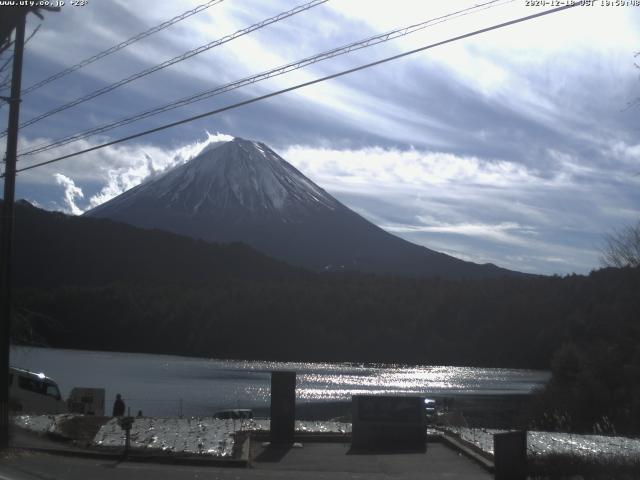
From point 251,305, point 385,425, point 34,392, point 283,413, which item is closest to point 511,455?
point 385,425

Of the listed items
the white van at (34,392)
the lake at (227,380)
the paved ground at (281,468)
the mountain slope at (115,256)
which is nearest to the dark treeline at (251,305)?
the mountain slope at (115,256)

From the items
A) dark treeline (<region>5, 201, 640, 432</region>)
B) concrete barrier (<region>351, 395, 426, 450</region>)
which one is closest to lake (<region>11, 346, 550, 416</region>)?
dark treeline (<region>5, 201, 640, 432</region>)

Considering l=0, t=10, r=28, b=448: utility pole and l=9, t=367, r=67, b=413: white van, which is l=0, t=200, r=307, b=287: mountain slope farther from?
l=0, t=10, r=28, b=448: utility pole

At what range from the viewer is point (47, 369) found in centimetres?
8519

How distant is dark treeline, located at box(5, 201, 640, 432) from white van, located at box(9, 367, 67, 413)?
203 ft

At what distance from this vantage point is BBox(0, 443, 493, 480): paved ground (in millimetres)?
15438

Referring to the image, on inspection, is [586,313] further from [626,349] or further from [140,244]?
[140,244]

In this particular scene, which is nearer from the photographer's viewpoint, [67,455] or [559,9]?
[559,9]

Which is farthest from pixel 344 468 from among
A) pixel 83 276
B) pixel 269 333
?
pixel 83 276

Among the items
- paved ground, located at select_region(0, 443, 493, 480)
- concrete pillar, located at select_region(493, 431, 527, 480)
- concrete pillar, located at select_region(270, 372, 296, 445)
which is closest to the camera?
concrete pillar, located at select_region(493, 431, 527, 480)

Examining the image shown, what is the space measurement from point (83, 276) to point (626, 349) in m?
126

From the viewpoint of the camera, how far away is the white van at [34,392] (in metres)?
34.2

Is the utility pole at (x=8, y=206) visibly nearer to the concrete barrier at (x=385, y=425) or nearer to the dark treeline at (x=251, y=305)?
the concrete barrier at (x=385, y=425)

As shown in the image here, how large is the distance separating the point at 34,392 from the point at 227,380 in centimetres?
5262
